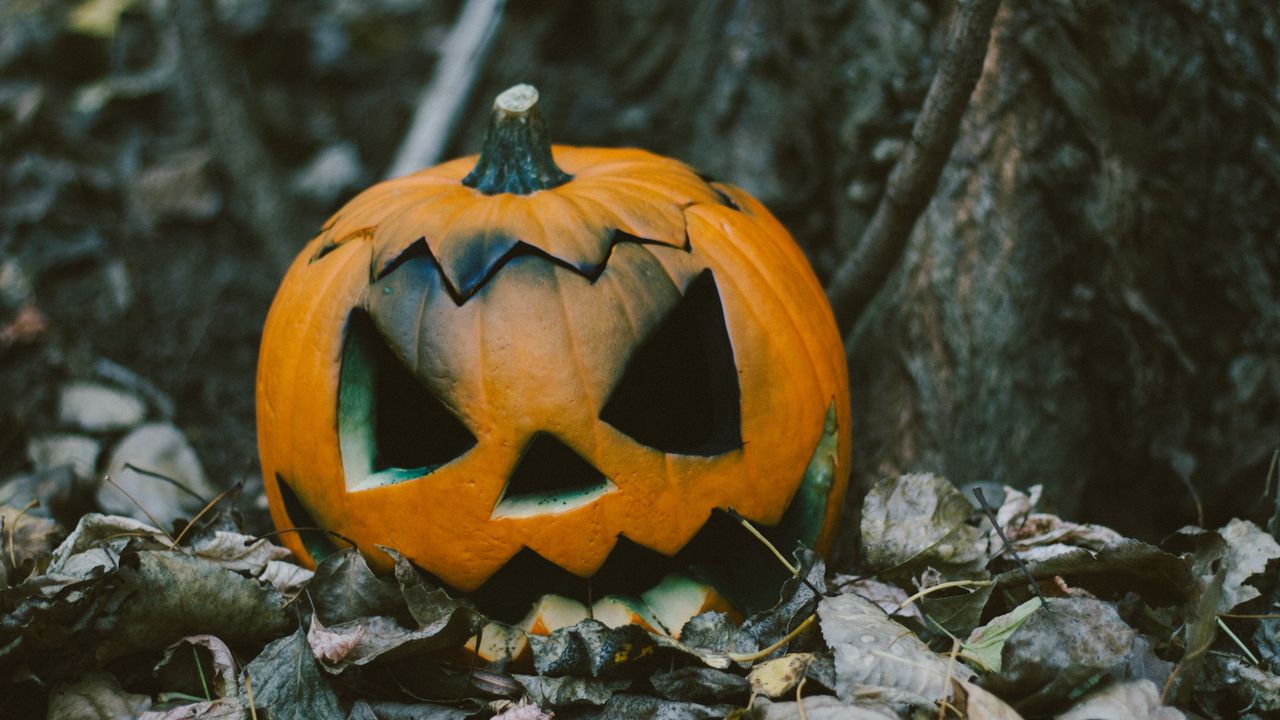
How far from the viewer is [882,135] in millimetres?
2662

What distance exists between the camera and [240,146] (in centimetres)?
314

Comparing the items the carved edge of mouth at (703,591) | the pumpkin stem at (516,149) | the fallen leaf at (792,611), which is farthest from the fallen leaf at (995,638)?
the pumpkin stem at (516,149)

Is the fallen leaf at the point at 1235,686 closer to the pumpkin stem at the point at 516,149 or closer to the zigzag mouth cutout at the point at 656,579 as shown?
the zigzag mouth cutout at the point at 656,579

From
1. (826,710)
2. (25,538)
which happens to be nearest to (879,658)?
(826,710)

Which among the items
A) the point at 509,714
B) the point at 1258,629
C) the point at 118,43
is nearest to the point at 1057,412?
the point at 1258,629

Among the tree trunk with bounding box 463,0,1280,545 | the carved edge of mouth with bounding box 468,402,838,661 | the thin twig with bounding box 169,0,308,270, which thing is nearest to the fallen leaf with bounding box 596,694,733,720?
the carved edge of mouth with bounding box 468,402,838,661

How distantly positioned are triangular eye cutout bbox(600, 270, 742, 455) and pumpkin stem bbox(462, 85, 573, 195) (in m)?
0.38

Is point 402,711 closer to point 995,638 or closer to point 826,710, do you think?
point 826,710

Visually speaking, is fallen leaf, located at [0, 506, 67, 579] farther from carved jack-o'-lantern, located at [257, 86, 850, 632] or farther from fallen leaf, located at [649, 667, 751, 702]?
fallen leaf, located at [649, 667, 751, 702]

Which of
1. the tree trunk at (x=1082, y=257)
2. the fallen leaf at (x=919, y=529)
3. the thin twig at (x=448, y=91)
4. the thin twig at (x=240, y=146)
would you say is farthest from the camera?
the thin twig at (x=448, y=91)

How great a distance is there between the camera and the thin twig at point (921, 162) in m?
1.98

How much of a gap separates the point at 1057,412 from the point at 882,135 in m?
0.83

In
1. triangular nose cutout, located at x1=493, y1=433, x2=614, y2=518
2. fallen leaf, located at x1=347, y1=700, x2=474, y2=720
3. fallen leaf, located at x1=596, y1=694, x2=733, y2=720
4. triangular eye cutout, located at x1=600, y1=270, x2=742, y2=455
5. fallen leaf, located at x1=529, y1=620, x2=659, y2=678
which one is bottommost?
fallen leaf, located at x1=347, y1=700, x2=474, y2=720

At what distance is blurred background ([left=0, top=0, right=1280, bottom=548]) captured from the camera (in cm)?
212
